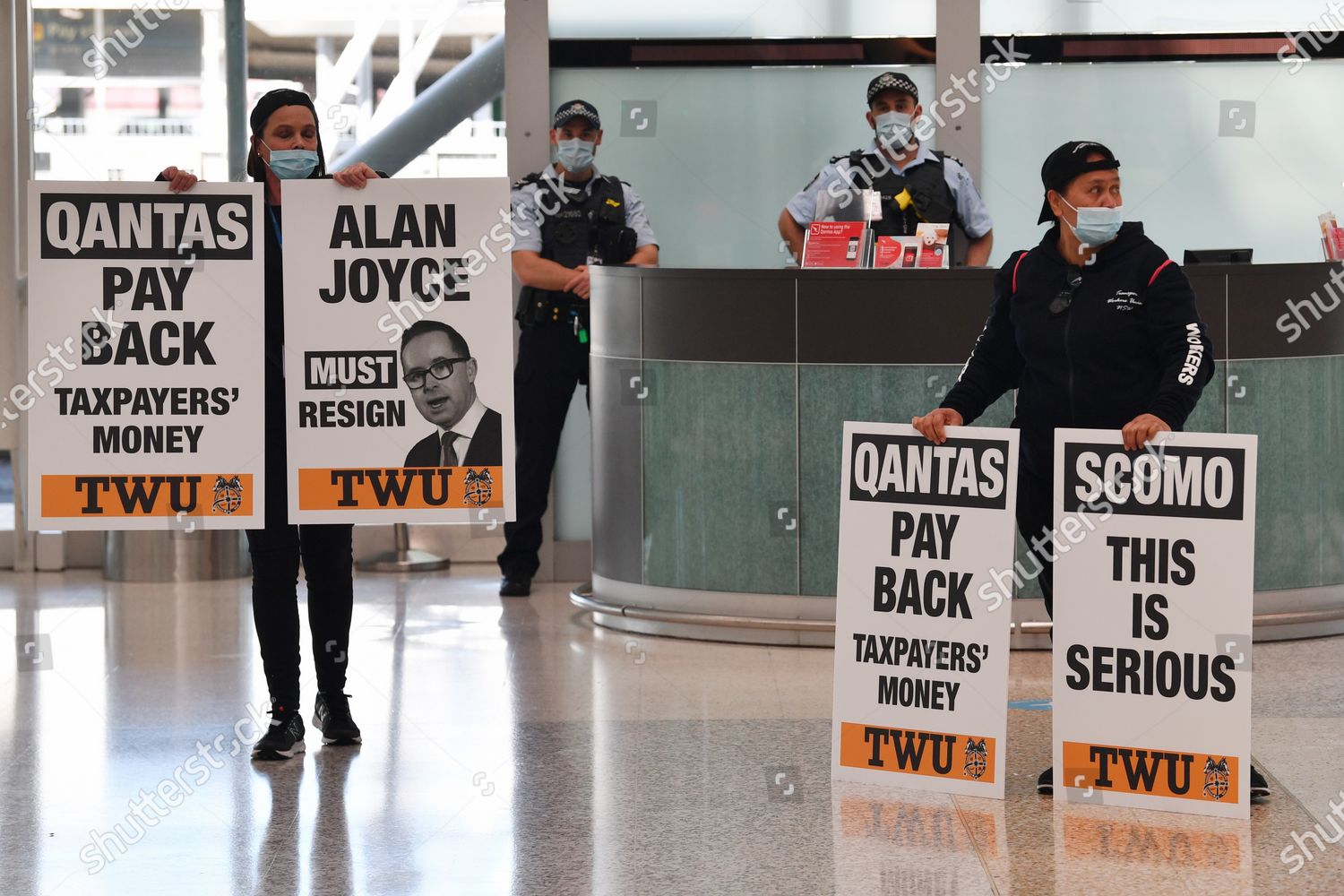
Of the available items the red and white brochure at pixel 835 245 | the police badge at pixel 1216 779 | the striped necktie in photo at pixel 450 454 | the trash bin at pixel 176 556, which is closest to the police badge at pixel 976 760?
the police badge at pixel 1216 779

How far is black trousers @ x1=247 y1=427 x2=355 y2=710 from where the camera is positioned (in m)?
4.32

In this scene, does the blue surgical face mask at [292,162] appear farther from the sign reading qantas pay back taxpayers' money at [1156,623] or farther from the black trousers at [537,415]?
the black trousers at [537,415]

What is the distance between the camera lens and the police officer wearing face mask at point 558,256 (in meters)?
6.46

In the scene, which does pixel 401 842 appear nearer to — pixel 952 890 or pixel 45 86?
pixel 952 890

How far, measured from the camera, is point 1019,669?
5320 millimetres

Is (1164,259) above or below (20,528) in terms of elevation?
above

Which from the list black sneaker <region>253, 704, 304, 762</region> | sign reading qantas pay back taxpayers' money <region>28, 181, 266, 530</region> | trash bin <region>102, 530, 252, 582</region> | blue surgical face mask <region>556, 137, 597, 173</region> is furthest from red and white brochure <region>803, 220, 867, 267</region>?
trash bin <region>102, 530, 252, 582</region>

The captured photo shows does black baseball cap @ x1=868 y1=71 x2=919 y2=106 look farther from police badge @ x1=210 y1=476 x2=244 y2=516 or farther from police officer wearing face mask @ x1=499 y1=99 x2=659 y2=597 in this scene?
police badge @ x1=210 y1=476 x2=244 y2=516

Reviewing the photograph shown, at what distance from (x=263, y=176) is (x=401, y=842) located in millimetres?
1743

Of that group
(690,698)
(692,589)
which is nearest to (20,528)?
(692,589)

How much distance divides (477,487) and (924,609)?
117cm

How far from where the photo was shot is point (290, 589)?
4.37m

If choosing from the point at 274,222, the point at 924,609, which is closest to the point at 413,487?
the point at 274,222

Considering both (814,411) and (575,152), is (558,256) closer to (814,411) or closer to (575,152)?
(575,152)
